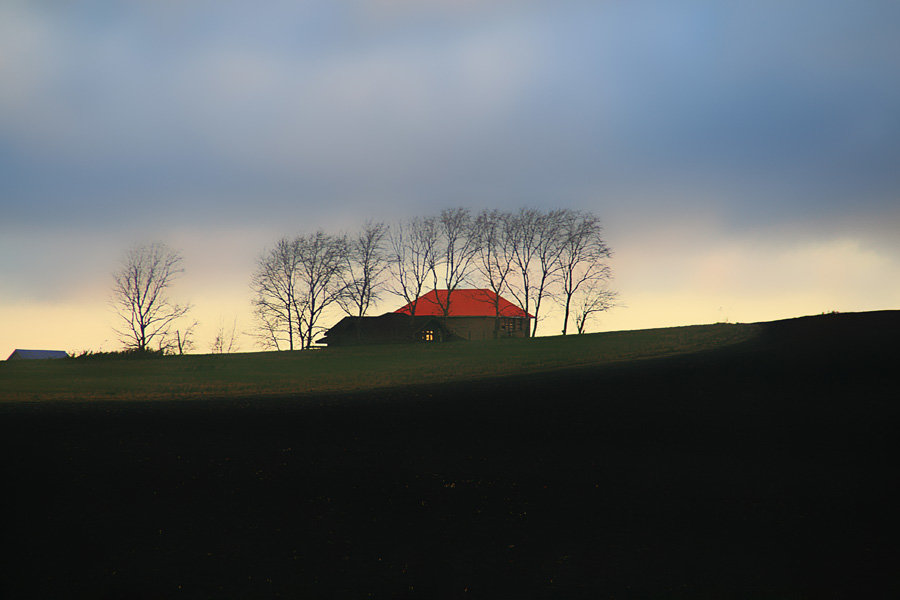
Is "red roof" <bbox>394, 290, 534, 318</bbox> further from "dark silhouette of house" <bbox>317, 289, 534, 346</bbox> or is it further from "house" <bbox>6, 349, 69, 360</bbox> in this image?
"house" <bbox>6, 349, 69, 360</bbox>

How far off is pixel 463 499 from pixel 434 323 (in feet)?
172

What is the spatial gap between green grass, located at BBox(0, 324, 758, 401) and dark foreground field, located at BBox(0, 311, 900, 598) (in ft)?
24.4

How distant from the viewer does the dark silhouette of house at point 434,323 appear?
57.9 metres

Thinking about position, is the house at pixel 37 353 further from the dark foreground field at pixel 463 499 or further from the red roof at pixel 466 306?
the dark foreground field at pixel 463 499

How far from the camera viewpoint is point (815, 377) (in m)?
20.8

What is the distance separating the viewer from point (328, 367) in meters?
36.7

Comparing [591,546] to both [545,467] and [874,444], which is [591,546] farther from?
[874,444]

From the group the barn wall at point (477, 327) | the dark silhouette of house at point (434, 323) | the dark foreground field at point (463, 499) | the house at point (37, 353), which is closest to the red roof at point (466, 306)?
the dark silhouette of house at point (434, 323)

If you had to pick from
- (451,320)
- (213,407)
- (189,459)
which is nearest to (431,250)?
(451,320)

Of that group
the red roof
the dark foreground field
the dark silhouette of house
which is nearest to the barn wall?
the dark silhouette of house

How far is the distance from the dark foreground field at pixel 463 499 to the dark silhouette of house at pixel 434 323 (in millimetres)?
37064

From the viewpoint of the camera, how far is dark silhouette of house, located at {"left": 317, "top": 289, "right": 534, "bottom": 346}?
57.9 m

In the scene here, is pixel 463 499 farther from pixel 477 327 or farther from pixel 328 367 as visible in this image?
pixel 477 327

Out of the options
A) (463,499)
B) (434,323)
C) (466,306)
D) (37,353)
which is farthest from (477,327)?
(37,353)
